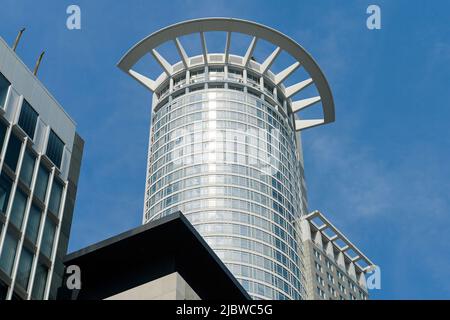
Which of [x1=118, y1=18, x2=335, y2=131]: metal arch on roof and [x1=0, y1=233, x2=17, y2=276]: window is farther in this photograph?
[x1=118, y1=18, x2=335, y2=131]: metal arch on roof

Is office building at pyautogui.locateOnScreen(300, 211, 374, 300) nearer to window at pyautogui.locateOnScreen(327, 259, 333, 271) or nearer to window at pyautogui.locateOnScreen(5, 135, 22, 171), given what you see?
window at pyautogui.locateOnScreen(327, 259, 333, 271)

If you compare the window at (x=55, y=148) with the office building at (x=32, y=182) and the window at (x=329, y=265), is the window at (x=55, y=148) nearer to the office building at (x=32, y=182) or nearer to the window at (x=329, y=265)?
the office building at (x=32, y=182)

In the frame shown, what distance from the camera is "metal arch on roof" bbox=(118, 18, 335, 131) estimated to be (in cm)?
15212

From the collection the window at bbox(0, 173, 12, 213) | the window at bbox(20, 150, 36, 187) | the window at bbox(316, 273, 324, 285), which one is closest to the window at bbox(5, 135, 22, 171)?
the window at bbox(20, 150, 36, 187)

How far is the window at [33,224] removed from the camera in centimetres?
4243

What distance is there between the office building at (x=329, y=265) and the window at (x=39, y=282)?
112 metres

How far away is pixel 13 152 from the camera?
43531 mm

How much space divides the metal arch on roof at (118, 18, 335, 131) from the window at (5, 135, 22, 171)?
10934cm

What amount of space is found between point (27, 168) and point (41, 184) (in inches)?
57.8

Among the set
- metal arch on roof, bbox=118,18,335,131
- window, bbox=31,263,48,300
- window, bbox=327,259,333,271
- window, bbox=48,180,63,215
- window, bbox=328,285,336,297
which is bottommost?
window, bbox=31,263,48,300

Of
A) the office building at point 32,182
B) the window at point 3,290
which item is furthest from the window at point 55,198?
the window at point 3,290

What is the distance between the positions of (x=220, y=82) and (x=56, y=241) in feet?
401

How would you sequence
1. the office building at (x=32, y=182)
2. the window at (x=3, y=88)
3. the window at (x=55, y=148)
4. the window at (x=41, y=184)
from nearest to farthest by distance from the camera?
the office building at (x=32, y=182)
the window at (x=3, y=88)
the window at (x=41, y=184)
the window at (x=55, y=148)
